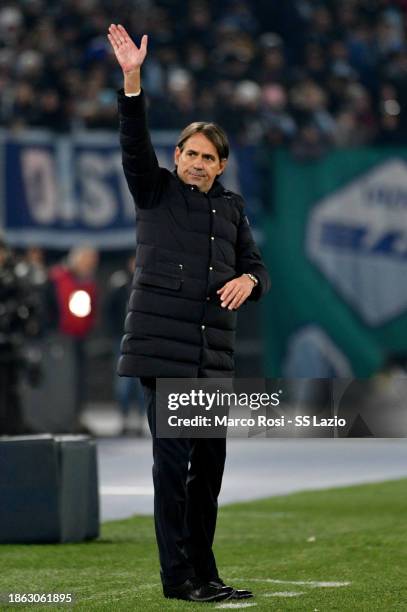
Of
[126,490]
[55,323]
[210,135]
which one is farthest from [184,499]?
[55,323]

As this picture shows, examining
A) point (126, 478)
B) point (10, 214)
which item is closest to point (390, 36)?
point (10, 214)

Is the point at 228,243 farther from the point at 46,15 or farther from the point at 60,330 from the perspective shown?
the point at 46,15

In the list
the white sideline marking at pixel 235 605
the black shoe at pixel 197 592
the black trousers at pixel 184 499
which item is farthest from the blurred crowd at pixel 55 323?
the white sideline marking at pixel 235 605

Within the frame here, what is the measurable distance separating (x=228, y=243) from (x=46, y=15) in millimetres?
16155

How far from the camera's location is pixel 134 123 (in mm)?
6156

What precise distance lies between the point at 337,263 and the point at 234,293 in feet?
42.6

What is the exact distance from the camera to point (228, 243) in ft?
21.3

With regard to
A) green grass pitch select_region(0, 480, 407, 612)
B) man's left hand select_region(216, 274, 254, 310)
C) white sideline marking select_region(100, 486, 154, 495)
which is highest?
man's left hand select_region(216, 274, 254, 310)

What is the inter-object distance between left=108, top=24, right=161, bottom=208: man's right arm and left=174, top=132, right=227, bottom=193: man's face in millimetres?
121

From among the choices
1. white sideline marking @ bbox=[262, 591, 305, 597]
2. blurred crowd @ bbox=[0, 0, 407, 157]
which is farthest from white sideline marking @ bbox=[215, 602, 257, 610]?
A: blurred crowd @ bbox=[0, 0, 407, 157]

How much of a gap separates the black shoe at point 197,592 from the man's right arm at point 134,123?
148cm

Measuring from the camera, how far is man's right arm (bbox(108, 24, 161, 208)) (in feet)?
20.0

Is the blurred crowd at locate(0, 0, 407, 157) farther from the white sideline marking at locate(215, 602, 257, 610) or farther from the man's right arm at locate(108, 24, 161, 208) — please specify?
the white sideline marking at locate(215, 602, 257, 610)

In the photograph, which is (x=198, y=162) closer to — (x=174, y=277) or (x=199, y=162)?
(x=199, y=162)
